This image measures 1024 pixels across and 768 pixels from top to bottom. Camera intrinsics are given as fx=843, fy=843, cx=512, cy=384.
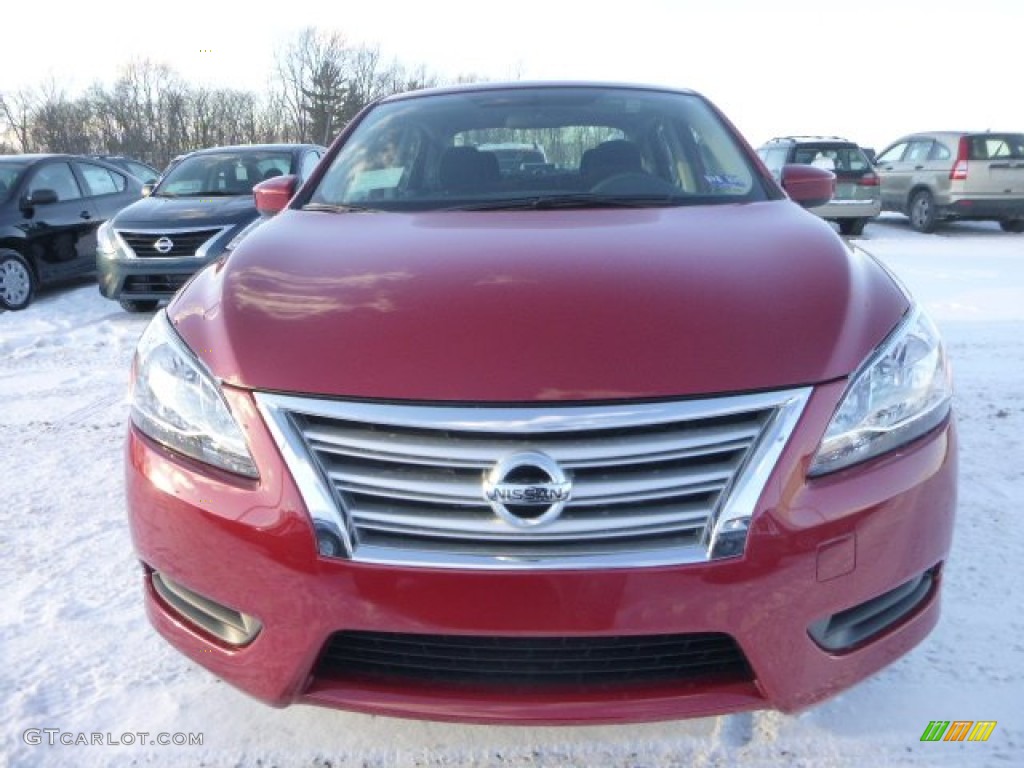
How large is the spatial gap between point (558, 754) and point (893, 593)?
0.82m

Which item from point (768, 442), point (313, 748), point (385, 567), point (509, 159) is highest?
point (509, 159)

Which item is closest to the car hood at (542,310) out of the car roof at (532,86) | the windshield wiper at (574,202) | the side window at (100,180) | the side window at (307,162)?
the windshield wiper at (574,202)

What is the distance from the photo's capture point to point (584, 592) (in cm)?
151

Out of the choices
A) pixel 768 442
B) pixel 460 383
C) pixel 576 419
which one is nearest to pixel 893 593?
pixel 768 442

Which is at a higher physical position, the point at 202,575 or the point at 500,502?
the point at 500,502

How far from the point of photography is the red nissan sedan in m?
1.53

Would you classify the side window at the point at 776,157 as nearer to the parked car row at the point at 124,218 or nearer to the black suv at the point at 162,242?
the parked car row at the point at 124,218

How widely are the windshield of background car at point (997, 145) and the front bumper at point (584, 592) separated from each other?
42.9ft

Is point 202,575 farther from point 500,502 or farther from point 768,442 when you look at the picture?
point 768,442

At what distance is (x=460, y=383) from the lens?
1559mm

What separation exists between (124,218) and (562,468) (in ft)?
22.8

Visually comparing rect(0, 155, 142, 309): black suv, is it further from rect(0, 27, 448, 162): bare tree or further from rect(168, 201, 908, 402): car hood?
rect(0, 27, 448, 162): bare tree

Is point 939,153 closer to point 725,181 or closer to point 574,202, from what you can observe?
point 725,181

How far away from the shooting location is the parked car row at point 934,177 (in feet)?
41.4
